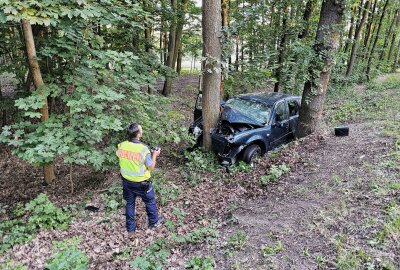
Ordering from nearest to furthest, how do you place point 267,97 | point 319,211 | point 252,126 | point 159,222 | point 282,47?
point 319,211
point 159,222
point 252,126
point 267,97
point 282,47

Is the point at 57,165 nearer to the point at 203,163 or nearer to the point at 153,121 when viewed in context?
the point at 153,121

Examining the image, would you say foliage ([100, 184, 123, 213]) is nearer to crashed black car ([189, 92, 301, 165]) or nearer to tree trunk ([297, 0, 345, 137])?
crashed black car ([189, 92, 301, 165])

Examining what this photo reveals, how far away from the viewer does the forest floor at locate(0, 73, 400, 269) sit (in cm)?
345

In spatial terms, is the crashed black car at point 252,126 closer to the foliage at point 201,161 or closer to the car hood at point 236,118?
the car hood at point 236,118

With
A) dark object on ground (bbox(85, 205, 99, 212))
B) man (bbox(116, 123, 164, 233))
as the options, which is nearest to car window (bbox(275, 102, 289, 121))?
man (bbox(116, 123, 164, 233))

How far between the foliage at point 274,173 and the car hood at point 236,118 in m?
1.75

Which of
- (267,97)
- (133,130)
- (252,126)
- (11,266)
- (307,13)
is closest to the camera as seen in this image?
(11,266)

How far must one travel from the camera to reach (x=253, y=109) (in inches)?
314

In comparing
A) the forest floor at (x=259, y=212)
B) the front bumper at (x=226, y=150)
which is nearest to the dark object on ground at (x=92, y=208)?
the forest floor at (x=259, y=212)

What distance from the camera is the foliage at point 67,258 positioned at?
3810mm

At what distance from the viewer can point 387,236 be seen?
329 cm

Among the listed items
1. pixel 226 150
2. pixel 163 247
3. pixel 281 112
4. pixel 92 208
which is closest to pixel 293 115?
pixel 281 112

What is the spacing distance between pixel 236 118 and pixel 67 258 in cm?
492

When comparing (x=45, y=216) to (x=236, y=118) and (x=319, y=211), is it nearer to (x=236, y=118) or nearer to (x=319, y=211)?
(x=319, y=211)
